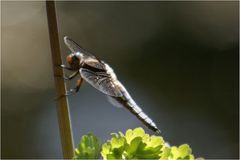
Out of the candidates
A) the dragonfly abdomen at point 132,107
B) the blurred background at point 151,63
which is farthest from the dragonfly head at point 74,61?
the blurred background at point 151,63

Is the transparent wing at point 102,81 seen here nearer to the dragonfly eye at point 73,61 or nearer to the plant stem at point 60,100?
the dragonfly eye at point 73,61

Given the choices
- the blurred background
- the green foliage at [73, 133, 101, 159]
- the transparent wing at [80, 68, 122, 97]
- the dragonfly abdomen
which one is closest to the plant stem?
the green foliage at [73, 133, 101, 159]

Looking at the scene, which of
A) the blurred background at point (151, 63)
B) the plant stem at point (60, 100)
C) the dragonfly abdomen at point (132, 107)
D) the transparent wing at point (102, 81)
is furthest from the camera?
the blurred background at point (151, 63)

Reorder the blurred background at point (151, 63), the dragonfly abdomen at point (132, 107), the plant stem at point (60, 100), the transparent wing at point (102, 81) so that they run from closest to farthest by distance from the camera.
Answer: the plant stem at point (60, 100) → the transparent wing at point (102, 81) → the dragonfly abdomen at point (132, 107) → the blurred background at point (151, 63)

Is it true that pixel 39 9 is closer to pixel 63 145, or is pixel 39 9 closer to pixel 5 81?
pixel 5 81

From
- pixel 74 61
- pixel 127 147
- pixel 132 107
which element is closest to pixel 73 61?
pixel 74 61

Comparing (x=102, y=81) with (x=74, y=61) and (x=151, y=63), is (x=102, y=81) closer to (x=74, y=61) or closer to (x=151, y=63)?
(x=74, y=61)
